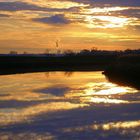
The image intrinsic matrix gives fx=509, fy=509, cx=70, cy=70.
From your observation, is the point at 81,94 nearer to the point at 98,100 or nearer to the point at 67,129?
the point at 98,100

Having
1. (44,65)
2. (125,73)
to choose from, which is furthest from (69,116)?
(44,65)

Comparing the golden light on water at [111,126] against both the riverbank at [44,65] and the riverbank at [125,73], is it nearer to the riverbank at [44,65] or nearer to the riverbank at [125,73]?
the riverbank at [125,73]

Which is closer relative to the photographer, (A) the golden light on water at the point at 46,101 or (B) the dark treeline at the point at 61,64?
(A) the golden light on water at the point at 46,101

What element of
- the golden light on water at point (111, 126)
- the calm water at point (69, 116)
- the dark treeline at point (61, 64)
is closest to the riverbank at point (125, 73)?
the dark treeline at point (61, 64)

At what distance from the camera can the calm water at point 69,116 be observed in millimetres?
20094

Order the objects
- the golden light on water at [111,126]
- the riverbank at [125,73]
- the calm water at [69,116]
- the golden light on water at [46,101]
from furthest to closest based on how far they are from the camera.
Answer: the riverbank at [125,73], the golden light on water at [46,101], the golden light on water at [111,126], the calm water at [69,116]

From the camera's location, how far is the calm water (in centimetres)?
2009

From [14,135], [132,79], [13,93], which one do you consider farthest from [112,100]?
[132,79]

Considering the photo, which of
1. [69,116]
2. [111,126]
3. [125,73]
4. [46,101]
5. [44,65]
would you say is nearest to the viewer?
[111,126]

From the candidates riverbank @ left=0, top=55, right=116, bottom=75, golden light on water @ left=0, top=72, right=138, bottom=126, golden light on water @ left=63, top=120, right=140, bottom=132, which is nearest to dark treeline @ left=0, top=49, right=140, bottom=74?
riverbank @ left=0, top=55, right=116, bottom=75

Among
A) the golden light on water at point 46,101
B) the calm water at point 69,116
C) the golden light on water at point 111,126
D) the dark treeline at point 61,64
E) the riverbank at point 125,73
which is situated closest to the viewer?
the calm water at point 69,116

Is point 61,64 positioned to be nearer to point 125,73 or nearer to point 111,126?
point 125,73

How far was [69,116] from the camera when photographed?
24688 millimetres

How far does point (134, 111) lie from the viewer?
27.1 meters
